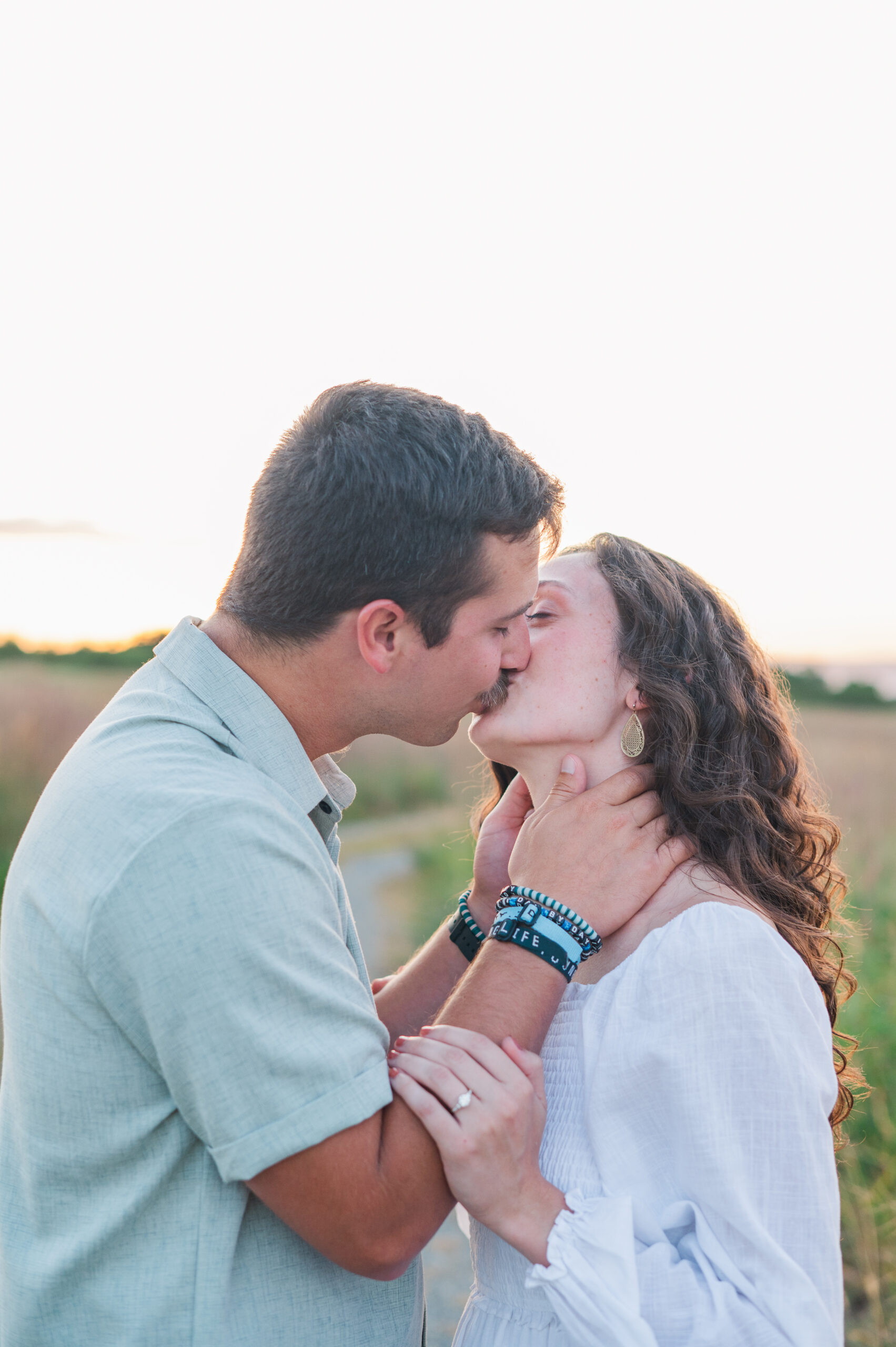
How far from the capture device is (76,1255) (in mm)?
1712

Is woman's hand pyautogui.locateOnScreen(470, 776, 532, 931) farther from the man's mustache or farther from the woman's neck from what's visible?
the man's mustache

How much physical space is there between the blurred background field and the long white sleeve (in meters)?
0.89

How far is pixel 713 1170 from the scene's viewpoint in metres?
1.88

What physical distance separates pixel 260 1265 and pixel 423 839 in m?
11.2

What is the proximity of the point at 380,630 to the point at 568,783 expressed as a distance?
689 mm

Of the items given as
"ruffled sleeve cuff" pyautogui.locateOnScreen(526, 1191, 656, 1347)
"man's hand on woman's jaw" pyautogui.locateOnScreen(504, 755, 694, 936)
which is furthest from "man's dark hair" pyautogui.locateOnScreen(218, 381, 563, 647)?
"ruffled sleeve cuff" pyautogui.locateOnScreen(526, 1191, 656, 1347)

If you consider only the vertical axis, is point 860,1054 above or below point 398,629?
below

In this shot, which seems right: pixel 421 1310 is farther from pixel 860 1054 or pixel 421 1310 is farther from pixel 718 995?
pixel 860 1054

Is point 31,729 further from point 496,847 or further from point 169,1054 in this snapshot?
point 169,1054

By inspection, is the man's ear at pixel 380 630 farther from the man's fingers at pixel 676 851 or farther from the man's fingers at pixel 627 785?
the man's fingers at pixel 676 851

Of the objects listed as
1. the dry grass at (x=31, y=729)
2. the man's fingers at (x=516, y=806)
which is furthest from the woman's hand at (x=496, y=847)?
the dry grass at (x=31, y=729)


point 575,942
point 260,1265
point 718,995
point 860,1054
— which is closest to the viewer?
point 260,1265

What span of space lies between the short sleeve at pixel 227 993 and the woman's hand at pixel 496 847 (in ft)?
4.11

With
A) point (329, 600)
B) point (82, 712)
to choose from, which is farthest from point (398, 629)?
point (82, 712)
